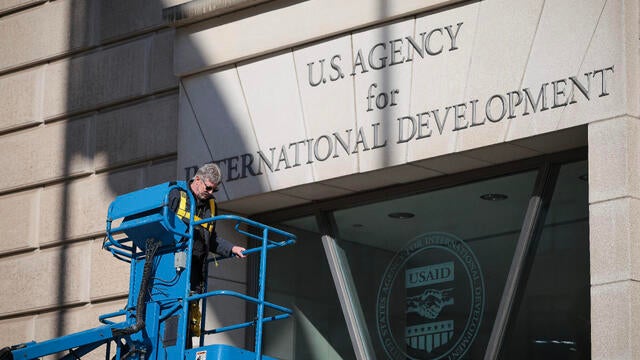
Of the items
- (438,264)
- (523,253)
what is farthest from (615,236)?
(438,264)

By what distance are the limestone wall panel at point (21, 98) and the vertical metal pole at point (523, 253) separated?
6443 millimetres

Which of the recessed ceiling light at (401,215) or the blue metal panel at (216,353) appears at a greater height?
the recessed ceiling light at (401,215)

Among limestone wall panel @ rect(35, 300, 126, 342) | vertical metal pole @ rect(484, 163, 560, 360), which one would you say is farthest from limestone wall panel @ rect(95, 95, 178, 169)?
vertical metal pole @ rect(484, 163, 560, 360)

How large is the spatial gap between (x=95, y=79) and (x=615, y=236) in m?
6.86

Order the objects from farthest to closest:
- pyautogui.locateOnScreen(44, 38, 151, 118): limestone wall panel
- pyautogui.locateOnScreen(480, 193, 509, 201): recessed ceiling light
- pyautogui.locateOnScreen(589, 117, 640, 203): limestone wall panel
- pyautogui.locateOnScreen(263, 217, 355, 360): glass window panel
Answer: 1. pyautogui.locateOnScreen(44, 38, 151, 118): limestone wall panel
2. pyautogui.locateOnScreen(263, 217, 355, 360): glass window panel
3. pyautogui.locateOnScreen(480, 193, 509, 201): recessed ceiling light
4. pyautogui.locateOnScreen(589, 117, 640, 203): limestone wall panel

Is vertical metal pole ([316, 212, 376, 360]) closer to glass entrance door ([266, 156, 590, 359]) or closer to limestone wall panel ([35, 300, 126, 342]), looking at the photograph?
glass entrance door ([266, 156, 590, 359])

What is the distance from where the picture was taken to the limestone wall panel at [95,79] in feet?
45.4

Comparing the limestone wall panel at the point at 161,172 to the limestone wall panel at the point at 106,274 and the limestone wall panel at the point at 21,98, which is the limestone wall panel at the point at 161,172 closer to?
the limestone wall panel at the point at 106,274

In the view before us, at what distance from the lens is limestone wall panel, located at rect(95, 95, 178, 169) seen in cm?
1336

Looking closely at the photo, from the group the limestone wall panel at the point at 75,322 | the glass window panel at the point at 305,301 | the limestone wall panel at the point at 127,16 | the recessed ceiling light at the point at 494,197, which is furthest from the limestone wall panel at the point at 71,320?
the recessed ceiling light at the point at 494,197

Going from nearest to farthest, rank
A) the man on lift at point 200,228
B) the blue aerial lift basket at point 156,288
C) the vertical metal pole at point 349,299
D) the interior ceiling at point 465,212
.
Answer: the blue aerial lift basket at point 156,288 → the man on lift at point 200,228 → the interior ceiling at point 465,212 → the vertical metal pole at point 349,299

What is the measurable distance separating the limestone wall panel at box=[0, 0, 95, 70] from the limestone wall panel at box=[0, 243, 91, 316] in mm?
2449

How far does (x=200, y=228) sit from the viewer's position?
9.16 meters

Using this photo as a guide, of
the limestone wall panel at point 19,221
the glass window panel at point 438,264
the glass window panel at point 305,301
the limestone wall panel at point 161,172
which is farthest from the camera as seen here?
the limestone wall panel at point 19,221
